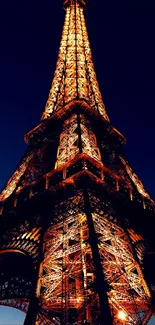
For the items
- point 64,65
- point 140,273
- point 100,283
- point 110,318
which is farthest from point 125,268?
point 64,65

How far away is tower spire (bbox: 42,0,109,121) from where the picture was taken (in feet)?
97.0

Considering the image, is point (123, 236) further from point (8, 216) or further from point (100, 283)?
point (8, 216)

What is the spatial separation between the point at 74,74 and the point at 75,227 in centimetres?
2307

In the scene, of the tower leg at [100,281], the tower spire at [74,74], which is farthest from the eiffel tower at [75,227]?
the tower spire at [74,74]

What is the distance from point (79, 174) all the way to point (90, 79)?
19.8 m

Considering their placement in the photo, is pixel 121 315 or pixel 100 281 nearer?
pixel 121 315

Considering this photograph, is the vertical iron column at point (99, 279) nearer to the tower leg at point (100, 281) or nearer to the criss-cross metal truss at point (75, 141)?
the tower leg at point (100, 281)

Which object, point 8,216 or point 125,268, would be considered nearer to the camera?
point 125,268

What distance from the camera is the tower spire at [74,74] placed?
1164 inches

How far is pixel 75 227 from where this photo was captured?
11797mm

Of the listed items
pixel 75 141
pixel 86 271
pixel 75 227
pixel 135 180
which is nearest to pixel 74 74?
pixel 75 141

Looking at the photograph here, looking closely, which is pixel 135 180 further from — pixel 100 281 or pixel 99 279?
pixel 100 281

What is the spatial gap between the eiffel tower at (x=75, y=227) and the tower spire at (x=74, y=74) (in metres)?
0.23

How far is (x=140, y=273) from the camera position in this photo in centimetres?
1120
